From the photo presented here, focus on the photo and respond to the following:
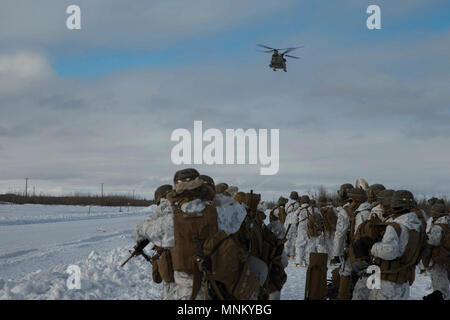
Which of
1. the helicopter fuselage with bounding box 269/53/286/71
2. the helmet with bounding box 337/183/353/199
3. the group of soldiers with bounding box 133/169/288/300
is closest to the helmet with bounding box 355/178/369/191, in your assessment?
the helmet with bounding box 337/183/353/199

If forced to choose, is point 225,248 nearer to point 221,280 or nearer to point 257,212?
point 221,280

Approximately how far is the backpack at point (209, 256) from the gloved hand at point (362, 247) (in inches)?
80.3

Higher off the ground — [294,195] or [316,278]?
[294,195]

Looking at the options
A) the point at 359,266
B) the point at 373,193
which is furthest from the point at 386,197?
the point at 373,193

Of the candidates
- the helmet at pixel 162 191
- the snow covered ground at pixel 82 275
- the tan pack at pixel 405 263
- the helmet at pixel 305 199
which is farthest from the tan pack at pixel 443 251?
the helmet at pixel 305 199

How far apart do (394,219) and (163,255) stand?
293 cm

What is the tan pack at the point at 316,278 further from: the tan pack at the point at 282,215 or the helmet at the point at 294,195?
the tan pack at the point at 282,215

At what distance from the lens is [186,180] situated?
15.4ft

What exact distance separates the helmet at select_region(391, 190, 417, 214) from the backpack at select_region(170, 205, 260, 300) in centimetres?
227

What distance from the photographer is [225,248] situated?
4301 mm

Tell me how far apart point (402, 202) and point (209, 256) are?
8.88 ft

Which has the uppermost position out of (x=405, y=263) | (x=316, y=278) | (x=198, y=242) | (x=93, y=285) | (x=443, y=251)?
(x=198, y=242)

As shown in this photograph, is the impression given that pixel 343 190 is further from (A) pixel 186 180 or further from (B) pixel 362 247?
(A) pixel 186 180
